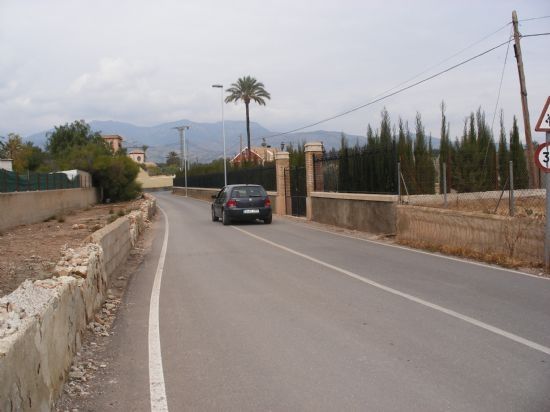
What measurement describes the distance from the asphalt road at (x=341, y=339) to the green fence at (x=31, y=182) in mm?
15421

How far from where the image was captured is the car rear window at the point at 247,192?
23.1 meters

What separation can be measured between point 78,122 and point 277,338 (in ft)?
312

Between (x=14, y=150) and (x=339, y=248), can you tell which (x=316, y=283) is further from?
(x=14, y=150)

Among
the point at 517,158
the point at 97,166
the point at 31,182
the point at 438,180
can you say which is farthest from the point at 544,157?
the point at 97,166

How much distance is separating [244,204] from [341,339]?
1711 cm

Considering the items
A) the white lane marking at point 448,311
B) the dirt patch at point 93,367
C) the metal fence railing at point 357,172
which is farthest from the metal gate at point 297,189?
the dirt patch at point 93,367

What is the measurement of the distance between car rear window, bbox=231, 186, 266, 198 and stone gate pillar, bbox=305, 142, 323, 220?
2.47 meters

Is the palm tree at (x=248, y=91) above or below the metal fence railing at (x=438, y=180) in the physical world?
above

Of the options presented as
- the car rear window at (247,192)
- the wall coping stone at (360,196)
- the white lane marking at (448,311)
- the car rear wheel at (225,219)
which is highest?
the car rear window at (247,192)

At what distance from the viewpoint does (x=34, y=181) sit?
91.6ft

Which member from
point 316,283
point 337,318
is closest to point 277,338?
point 337,318

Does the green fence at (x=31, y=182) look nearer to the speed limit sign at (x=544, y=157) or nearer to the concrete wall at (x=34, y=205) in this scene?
the concrete wall at (x=34, y=205)

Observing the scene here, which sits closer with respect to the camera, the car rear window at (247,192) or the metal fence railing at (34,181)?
the car rear window at (247,192)

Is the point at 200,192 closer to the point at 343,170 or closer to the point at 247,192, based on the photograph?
the point at 247,192
